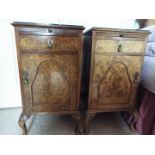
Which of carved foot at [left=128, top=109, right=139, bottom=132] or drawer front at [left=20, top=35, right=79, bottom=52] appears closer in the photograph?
drawer front at [left=20, top=35, right=79, bottom=52]

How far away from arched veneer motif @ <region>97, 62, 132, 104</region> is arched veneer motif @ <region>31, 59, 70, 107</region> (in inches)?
11.4

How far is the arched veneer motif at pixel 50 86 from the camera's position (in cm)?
107

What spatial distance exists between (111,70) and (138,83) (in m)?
0.27

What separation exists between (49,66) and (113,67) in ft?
1.63

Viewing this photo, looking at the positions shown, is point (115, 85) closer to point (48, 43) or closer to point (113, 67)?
point (113, 67)

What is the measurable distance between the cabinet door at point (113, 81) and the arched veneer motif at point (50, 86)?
23cm

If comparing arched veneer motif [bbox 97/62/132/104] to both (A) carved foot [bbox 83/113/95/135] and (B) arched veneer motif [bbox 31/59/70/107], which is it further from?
(B) arched veneer motif [bbox 31/59/70/107]

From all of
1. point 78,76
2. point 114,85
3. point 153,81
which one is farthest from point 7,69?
point 153,81

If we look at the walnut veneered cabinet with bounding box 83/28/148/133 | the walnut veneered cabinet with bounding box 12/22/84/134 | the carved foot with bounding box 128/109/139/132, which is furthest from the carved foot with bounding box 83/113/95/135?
the carved foot with bounding box 128/109/139/132

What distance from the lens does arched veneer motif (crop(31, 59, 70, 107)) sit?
1067 mm

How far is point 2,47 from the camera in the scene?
1.52m


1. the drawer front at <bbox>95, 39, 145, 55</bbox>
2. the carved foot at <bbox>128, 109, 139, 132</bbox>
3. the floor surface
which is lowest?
the floor surface

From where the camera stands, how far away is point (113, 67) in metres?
1.13
